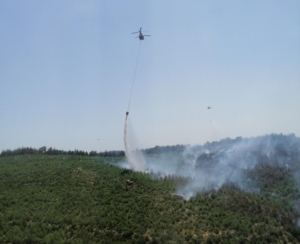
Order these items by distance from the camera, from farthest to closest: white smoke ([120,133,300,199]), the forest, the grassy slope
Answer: white smoke ([120,133,300,199])
the forest
the grassy slope

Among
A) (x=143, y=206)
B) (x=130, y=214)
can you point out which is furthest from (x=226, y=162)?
(x=130, y=214)

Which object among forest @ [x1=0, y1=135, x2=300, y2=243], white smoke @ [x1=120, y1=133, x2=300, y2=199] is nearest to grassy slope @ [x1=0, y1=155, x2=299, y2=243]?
forest @ [x1=0, y1=135, x2=300, y2=243]

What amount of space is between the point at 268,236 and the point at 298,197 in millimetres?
13672

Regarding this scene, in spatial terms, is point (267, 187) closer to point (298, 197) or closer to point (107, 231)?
point (298, 197)

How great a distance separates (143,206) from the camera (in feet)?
129

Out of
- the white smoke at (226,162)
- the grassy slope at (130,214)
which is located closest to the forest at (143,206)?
the grassy slope at (130,214)

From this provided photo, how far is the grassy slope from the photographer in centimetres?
3066

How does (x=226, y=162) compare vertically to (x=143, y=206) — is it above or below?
above

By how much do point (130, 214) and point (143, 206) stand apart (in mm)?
2631

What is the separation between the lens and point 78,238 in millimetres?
30531

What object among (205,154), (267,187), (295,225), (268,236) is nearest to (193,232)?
(268,236)

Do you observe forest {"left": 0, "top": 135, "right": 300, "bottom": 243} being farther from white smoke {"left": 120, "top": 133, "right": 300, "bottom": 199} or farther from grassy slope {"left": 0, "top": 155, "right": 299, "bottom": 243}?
white smoke {"left": 120, "top": 133, "right": 300, "bottom": 199}

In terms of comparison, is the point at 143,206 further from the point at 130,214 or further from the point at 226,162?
the point at 226,162

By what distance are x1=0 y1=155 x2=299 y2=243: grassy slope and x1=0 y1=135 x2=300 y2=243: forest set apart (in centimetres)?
9
